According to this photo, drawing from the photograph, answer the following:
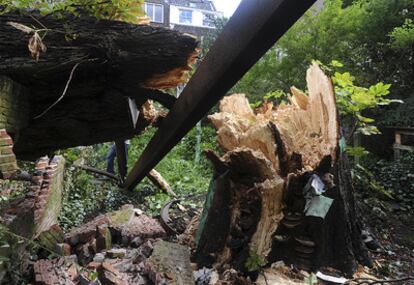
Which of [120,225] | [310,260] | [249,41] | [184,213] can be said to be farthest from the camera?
[184,213]

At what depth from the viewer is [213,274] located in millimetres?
3131

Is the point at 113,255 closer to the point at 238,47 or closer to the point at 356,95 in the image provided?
the point at 238,47

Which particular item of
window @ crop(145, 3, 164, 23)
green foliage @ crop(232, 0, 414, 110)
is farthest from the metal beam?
window @ crop(145, 3, 164, 23)

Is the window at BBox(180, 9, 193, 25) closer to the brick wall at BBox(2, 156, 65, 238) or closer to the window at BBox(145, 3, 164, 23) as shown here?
the window at BBox(145, 3, 164, 23)

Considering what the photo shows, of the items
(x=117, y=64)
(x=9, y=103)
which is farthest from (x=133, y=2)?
(x=9, y=103)

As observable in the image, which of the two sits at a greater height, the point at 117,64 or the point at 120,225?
the point at 117,64

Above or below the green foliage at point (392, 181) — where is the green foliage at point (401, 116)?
above

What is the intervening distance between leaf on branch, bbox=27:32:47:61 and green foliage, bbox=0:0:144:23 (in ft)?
0.84

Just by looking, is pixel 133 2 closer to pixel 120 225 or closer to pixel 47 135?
pixel 47 135

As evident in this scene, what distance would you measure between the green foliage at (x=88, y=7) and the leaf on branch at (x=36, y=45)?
26 centimetres

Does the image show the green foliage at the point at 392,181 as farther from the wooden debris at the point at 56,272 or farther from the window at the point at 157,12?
the window at the point at 157,12

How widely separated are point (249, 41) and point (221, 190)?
2.62 meters

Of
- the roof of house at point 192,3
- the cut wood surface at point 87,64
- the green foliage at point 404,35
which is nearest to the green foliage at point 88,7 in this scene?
the cut wood surface at point 87,64

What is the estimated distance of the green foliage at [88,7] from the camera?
1.60 metres
